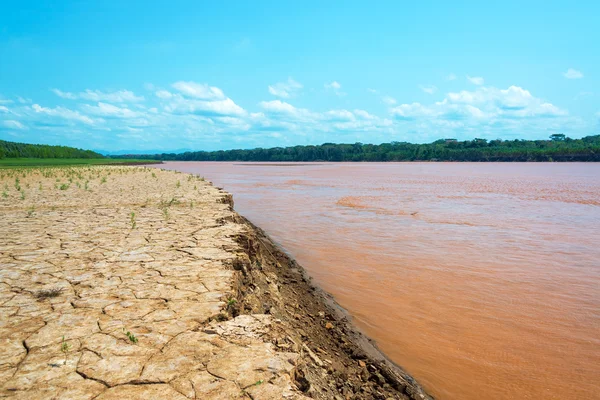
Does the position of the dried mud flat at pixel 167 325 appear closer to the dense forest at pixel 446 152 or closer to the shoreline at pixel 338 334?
the shoreline at pixel 338 334

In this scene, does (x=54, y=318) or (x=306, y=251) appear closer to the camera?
(x=54, y=318)

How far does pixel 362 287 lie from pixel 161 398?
423 cm

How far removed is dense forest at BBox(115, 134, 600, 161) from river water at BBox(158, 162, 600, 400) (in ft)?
202

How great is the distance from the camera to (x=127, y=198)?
1039cm

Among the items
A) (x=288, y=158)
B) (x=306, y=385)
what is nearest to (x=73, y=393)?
(x=306, y=385)

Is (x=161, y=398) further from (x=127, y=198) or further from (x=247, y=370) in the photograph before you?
(x=127, y=198)

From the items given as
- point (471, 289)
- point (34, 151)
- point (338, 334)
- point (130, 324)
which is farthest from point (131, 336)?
point (34, 151)

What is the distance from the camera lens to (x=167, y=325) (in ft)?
9.11

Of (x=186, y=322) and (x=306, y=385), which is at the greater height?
(x=186, y=322)

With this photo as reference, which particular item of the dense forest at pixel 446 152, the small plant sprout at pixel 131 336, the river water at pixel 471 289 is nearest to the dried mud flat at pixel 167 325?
the small plant sprout at pixel 131 336

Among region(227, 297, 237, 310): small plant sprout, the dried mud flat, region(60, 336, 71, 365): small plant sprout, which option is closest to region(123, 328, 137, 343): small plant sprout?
the dried mud flat

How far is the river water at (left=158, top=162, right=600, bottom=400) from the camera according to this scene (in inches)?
143

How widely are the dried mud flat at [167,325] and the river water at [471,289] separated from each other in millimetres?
615

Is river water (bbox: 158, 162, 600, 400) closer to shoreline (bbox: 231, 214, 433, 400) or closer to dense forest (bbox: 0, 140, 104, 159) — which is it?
shoreline (bbox: 231, 214, 433, 400)
